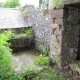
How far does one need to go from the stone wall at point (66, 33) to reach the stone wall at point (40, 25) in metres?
4.24

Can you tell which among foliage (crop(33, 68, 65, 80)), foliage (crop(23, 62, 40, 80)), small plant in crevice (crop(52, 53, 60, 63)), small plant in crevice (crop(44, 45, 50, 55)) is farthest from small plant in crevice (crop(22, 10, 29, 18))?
foliage (crop(23, 62, 40, 80))

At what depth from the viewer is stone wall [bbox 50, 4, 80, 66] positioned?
4012 mm

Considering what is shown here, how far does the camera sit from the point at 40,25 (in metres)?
9.50

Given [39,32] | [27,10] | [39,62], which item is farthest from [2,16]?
[39,62]

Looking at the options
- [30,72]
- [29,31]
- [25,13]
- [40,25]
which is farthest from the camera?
[25,13]

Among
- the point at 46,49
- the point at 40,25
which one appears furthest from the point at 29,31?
the point at 46,49

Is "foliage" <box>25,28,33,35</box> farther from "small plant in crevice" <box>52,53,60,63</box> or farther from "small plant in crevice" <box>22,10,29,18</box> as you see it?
"small plant in crevice" <box>52,53,60,63</box>

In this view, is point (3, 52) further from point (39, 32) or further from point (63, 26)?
point (39, 32)

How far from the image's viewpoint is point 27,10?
36.4ft

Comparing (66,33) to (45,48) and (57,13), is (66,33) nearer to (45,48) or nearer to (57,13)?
(57,13)

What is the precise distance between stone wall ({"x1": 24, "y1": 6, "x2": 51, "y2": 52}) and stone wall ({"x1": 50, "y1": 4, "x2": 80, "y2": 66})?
4.24 meters

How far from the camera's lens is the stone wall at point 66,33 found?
401 cm

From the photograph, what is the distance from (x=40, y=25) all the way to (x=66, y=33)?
546 cm

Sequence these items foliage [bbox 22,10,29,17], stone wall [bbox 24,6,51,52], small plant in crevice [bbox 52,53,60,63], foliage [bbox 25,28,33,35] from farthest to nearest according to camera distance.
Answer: foliage [bbox 22,10,29,17] → foliage [bbox 25,28,33,35] → stone wall [bbox 24,6,51,52] → small plant in crevice [bbox 52,53,60,63]
